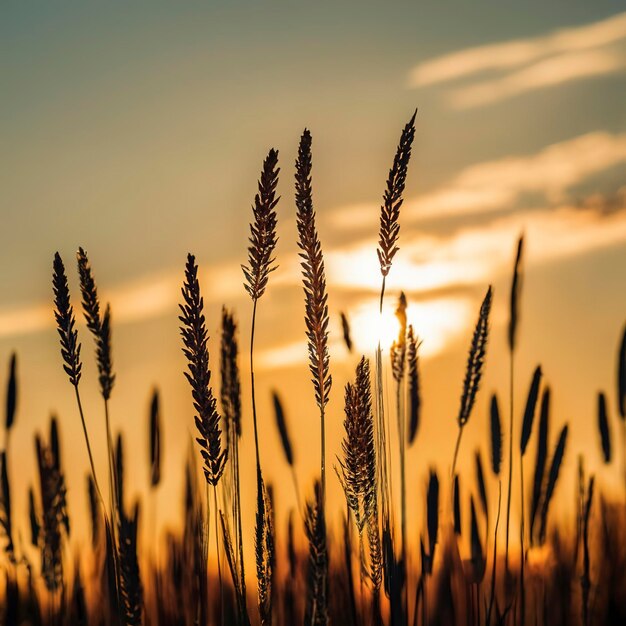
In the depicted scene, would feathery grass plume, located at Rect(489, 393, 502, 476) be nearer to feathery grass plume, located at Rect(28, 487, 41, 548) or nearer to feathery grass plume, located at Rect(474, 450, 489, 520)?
feathery grass plume, located at Rect(474, 450, 489, 520)

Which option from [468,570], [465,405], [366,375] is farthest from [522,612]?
[366,375]

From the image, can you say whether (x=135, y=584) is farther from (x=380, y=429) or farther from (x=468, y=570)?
(x=468, y=570)

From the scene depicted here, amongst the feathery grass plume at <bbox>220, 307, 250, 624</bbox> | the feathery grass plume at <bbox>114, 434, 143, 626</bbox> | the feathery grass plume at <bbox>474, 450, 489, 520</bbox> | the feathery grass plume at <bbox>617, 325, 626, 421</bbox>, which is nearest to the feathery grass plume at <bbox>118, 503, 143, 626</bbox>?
the feathery grass plume at <bbox>114, 434, 143, 626</bbox>

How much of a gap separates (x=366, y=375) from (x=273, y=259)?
35 cm

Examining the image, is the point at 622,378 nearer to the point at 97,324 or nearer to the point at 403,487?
the point at 403,487

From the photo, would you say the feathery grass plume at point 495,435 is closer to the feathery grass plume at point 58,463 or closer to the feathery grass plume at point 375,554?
the feathery grass plume at point 375,554

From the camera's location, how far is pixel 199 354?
6.55 feet

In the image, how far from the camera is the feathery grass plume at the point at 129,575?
6.88ft

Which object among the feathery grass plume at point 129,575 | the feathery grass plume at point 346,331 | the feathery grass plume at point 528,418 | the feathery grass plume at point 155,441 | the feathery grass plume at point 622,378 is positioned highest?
the feathery grass plume at point 346,331

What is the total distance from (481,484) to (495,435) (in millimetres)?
342

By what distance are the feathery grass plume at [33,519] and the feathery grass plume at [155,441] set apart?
1.24 feet

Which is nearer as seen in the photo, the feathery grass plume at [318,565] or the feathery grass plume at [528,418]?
the feathery grass plume at [318,565]

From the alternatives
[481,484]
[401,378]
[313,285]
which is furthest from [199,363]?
[481,484]

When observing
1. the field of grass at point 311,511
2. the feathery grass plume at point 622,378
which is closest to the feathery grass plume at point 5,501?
the field of grass at point 311,511
